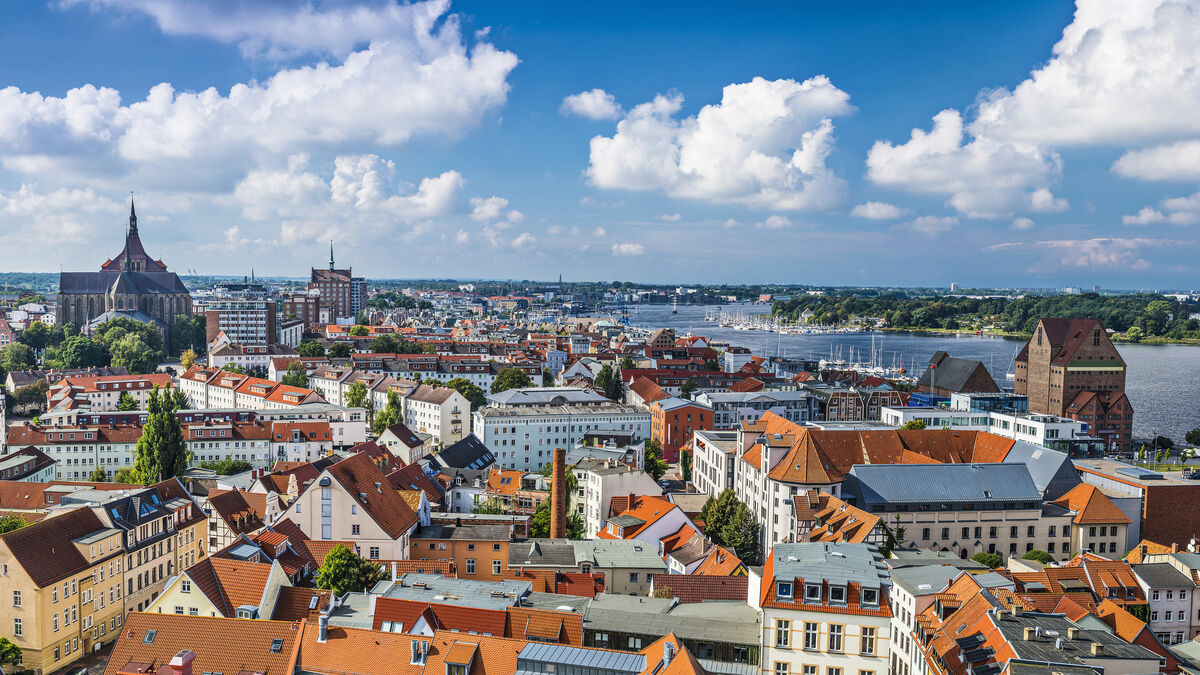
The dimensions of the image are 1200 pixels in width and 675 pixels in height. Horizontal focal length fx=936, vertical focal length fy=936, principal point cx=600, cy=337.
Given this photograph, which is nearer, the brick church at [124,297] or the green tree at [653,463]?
the green tree at [653,463]

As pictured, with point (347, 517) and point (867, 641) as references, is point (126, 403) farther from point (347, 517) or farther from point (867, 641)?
point (867, 641)

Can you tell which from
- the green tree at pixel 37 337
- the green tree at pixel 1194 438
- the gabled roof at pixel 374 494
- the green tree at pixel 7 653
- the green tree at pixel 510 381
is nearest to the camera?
the green tree at pixel 7 653

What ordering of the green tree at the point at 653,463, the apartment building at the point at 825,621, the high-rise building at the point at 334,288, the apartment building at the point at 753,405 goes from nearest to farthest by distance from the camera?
the apartment building at the point at 825,621, the green tree at the point at 653,463, the apartment building at the point at 753,405, the high-rise building at the point at 334,288

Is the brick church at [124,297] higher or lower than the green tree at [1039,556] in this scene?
higher

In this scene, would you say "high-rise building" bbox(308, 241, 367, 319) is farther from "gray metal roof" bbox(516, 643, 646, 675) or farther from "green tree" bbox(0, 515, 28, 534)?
"gray metal roof" bbox(516, 643, 646, 675)

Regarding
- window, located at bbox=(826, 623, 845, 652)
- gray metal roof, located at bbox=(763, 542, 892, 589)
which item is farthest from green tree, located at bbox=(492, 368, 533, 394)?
window, located at bbox=(826, 623, 845, 652)

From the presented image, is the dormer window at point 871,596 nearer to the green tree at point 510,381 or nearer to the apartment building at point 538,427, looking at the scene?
the apartment building at point 538,427

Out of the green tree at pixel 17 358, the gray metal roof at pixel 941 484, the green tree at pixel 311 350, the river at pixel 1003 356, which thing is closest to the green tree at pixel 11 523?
the gray metal roof at pixel 941 484
